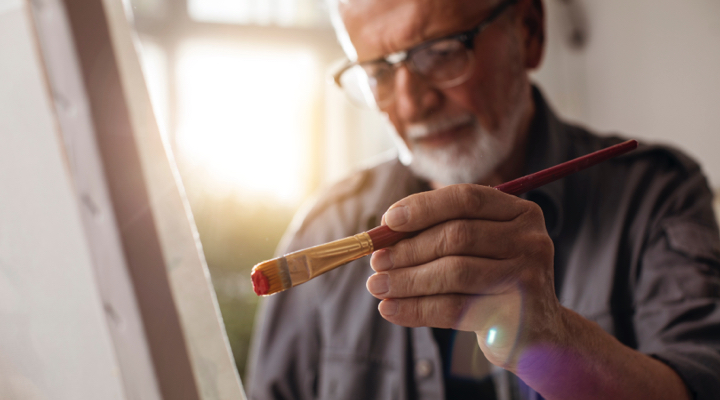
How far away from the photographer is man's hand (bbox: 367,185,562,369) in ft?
0.57

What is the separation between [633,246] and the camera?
30cm

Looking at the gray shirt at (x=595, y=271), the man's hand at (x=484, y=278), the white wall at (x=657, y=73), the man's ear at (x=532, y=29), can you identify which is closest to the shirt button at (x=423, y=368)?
the gray shirt at (x=595, y=271)

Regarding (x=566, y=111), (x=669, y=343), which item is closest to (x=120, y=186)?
(x=669, y=343)

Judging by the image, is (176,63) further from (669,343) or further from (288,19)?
(669,343)

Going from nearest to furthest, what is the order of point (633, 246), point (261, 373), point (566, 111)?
1. point (633, 246)
2. point (261, 373)
3. point (566, 111)

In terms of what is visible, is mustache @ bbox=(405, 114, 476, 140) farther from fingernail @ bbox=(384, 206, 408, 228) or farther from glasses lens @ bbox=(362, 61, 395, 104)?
fingernail @ bbox=(384, 206, 408, 228)

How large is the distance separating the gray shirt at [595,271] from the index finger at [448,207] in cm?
4

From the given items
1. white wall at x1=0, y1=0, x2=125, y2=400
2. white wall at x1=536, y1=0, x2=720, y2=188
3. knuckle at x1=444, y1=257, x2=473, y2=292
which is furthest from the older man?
white wall at x1=536, y1=0, x2=720, y2=188

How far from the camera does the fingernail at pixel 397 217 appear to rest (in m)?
0.17

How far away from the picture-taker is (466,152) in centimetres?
28

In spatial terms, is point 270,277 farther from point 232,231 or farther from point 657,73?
point 657,73

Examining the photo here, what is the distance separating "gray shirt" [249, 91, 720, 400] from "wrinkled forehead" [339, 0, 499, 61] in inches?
3.8

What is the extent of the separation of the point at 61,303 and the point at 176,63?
34cm

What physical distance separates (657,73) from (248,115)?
2.95 feet
